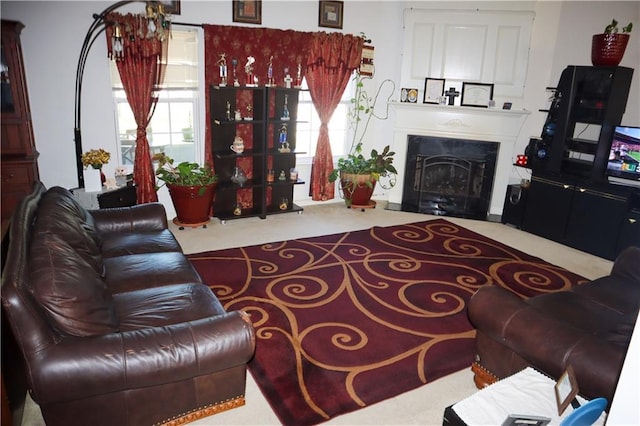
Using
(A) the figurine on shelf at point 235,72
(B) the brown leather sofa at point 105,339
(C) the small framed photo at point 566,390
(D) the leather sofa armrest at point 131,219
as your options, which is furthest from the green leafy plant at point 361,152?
(C) the small framed photo at point 566,390

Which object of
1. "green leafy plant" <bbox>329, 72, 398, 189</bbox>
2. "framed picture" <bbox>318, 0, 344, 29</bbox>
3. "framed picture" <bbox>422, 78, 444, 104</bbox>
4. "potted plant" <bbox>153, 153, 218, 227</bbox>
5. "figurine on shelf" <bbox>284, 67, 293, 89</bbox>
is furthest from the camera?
"green leafy plant" <bbox>329, 72, 398, 189</bbox>

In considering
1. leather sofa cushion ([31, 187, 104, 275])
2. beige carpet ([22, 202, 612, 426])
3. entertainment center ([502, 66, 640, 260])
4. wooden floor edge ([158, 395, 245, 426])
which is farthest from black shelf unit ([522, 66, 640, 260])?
leather sofa cushion ([31, 187, 104, 275])

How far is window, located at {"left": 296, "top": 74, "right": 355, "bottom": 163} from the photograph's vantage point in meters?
5.85

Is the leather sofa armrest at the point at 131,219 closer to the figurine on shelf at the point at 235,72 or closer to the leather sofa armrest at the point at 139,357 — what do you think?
the leather sofa armrest at the point at 139,357

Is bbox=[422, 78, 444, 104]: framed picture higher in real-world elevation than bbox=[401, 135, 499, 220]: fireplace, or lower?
higher

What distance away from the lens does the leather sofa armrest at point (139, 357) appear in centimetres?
182

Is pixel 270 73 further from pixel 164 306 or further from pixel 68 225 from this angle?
pixel 164 306

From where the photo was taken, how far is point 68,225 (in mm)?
2527

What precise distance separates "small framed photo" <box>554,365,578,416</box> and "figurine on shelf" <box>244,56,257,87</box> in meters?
4.28

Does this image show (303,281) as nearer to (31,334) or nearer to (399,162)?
(31,334)

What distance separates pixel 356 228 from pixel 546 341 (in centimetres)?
317

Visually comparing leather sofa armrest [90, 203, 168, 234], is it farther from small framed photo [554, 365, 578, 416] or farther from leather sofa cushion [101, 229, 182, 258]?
small framed photo [554, 365, 578, 416]

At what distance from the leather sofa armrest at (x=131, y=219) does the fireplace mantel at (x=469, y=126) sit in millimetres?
3512

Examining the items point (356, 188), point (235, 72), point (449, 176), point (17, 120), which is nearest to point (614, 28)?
point (449, 176)
